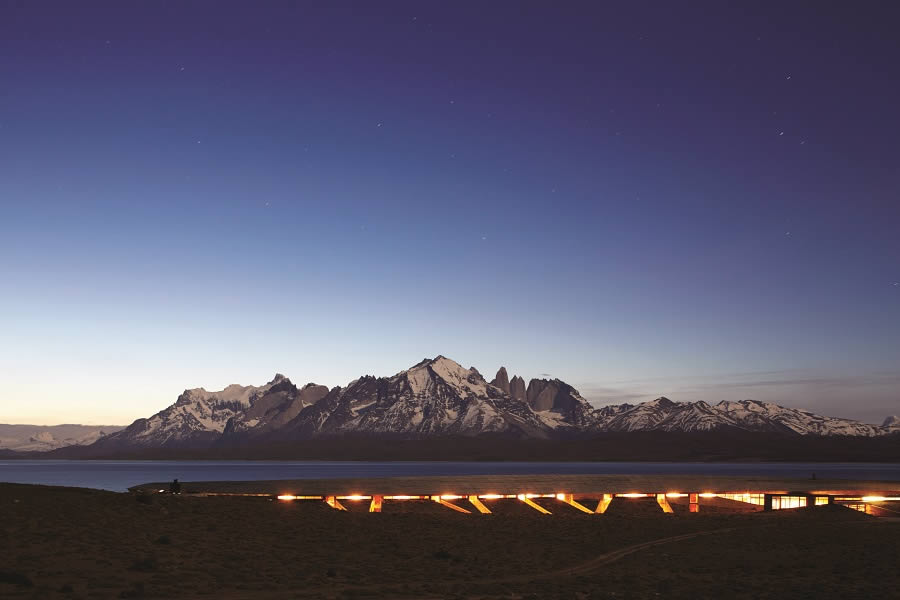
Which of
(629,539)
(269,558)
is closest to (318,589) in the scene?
(269,558)

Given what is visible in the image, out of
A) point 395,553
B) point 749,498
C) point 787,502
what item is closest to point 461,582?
point 395,553

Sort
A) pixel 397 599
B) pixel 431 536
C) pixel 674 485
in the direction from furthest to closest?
pixel 674 485
pixel 431 536
pixel 397 599

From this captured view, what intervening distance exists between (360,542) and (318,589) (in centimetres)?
1078

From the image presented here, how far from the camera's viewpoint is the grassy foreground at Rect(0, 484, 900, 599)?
24109 mm

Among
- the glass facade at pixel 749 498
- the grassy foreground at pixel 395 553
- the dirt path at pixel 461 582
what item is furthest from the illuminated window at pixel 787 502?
the dirt path at pixel 461 582

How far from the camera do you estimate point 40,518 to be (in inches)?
1235

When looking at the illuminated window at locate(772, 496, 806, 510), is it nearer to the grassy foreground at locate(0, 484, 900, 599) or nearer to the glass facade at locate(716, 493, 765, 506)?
the glass facade at locate(716, 493, 765, 506)

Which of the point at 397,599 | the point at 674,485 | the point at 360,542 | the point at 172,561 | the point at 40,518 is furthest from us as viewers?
the point at 674,485

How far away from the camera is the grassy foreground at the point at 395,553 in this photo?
2411cm

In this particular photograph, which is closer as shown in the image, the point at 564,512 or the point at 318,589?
the point at 318,589

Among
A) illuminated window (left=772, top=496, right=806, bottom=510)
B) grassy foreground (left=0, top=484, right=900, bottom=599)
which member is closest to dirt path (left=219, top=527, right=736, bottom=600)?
grassy foreground (left=0, top=484, right=900, bottom=599)

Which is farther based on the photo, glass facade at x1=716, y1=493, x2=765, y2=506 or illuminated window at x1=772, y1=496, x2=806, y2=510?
glass facade at x1=716, y1=493, x2=765, y2=506

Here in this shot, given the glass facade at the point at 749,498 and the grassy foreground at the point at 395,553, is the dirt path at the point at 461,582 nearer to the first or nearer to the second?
the grassy foreground at the point at 395,553

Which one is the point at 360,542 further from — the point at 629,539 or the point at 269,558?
the point at 629,539
